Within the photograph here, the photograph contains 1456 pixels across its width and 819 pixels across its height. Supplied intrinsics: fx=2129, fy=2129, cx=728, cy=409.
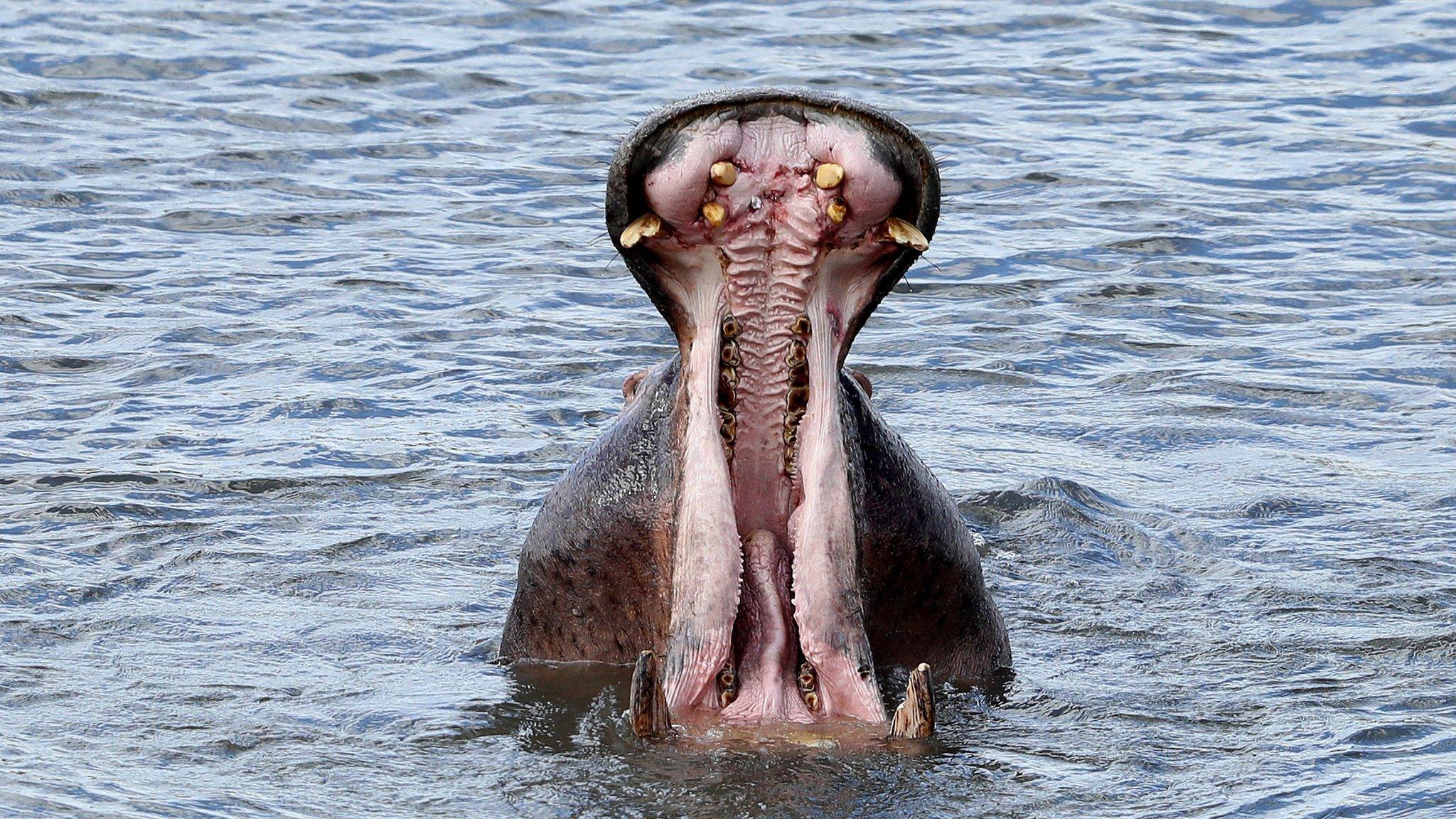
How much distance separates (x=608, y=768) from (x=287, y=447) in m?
3.51

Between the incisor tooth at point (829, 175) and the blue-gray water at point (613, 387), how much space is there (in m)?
1.33

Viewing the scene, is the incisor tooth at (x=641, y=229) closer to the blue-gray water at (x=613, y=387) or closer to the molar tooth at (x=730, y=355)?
the molar tooth at (x=730, y=355)

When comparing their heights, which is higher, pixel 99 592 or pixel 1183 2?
pixel 1183 2

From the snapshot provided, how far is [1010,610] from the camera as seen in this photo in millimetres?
6711

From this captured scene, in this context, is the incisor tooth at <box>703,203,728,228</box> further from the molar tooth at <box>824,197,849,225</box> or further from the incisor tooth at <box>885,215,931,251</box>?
the incisor tooth at <box>885,215,931,251</box>

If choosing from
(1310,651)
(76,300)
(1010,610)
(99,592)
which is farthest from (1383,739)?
(76,300)

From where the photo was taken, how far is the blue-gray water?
5.34 meters

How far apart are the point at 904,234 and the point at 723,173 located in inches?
17.0

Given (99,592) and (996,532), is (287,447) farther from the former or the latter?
(996,532)

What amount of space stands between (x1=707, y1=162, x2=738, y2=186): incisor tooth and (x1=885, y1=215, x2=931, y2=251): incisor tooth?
0.36 meters

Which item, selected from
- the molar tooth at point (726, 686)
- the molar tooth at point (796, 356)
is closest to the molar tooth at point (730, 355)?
the molar tooth at point (796, 356)

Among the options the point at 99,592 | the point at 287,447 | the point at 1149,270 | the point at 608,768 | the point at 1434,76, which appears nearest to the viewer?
the point at 608,768

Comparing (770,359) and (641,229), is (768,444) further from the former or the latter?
(641,229)

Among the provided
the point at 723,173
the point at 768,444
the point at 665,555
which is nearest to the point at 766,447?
the point at 768,444
